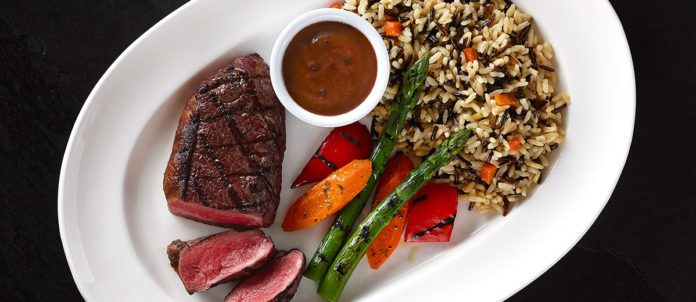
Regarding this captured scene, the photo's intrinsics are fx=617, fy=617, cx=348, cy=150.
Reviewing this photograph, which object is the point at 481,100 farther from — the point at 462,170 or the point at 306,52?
the point at 306,52

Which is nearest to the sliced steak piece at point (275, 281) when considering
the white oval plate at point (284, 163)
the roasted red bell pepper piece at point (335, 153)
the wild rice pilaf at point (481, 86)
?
the white oval plate at point (284, 163)

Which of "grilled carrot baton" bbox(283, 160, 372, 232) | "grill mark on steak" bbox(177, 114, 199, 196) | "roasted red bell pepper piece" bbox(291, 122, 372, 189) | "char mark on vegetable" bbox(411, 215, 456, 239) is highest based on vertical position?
"grill mark on steak" bbox(177, 114, 199, 196)

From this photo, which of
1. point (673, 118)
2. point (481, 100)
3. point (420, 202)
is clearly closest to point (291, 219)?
point (420, 202)

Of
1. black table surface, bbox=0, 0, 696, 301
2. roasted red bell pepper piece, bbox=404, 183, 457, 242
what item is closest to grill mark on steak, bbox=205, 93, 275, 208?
black table surface, bbox=0, 0, 696, 301

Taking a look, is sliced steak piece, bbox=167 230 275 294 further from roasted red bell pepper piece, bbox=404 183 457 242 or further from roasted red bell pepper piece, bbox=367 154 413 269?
roasted red bell pepper piece, bbox=404 183 457 242

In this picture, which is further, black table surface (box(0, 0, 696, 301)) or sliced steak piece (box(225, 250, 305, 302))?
black table surface (box(0, 0, 696, 301))

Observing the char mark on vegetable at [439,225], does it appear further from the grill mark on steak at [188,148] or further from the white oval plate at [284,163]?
the grill mark on steak at [188,148]
